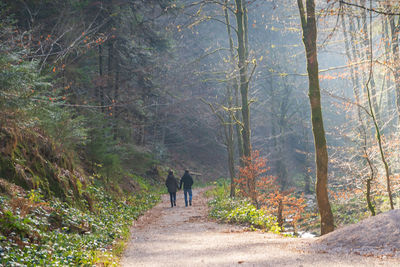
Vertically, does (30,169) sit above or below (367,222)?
above

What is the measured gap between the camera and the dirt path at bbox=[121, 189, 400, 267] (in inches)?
198

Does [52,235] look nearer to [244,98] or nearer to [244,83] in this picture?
[244,98]

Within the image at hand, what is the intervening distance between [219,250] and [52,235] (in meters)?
2.98

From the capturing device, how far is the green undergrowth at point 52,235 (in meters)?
4.88

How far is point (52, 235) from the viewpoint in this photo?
602cm

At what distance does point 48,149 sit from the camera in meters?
9.06

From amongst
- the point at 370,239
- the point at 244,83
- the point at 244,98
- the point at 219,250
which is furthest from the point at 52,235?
the point at 244,83

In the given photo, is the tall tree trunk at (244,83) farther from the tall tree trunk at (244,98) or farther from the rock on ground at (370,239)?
the rock on ground at (370,239)

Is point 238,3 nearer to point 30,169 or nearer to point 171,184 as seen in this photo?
point 171,184

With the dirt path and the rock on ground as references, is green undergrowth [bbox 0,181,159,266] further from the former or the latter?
the rock on ground

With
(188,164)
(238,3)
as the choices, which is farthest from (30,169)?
(188,164)

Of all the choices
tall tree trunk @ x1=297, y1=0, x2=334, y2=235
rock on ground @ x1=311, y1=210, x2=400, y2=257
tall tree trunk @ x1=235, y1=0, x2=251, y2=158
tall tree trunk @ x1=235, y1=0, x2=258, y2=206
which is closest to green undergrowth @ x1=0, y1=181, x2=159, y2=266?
rock on ground @ x1=311, y1=210, x2=400, y2=257

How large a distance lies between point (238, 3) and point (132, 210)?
9.86m

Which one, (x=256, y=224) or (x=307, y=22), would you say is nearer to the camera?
(x=307, y=22)
